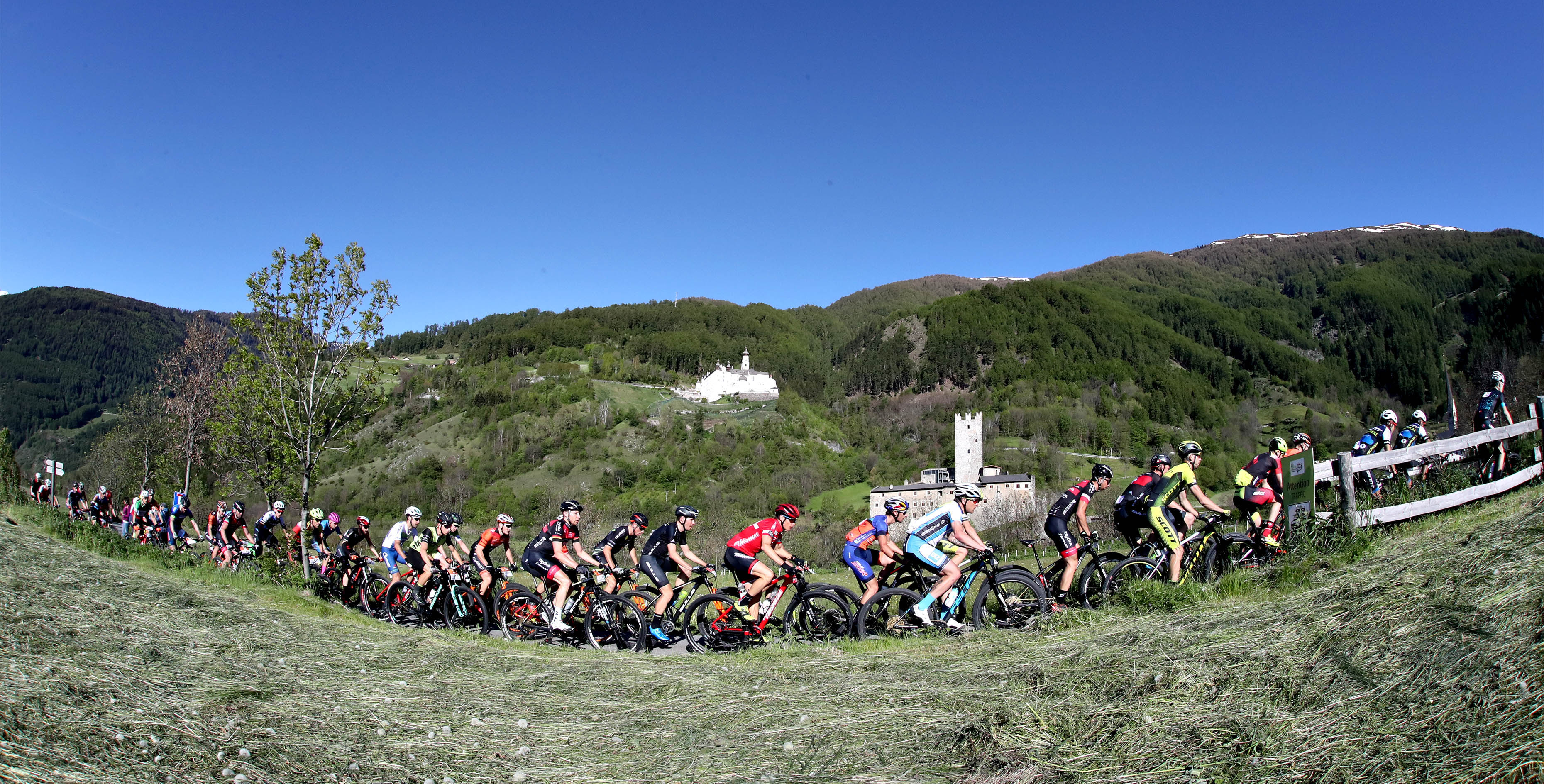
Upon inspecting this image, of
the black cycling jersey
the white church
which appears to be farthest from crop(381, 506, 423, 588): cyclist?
the white church

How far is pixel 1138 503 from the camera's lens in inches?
339

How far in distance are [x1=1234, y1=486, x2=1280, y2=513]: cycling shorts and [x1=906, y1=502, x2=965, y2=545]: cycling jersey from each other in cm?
346

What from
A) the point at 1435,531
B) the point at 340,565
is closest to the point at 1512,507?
the point at 1435,531

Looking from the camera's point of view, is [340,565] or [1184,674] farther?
[340,565]

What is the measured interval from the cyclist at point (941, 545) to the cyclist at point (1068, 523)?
85 cm

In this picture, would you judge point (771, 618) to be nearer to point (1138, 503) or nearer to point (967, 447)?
point (1138, 503)

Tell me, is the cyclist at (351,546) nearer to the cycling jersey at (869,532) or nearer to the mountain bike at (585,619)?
the mountain bike at (585,619)

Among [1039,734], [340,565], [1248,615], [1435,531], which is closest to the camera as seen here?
[1039,734]

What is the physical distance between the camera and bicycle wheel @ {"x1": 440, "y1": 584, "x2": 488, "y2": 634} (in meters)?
10.3

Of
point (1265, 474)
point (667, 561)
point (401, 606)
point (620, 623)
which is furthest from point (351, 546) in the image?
point (1265, 474)

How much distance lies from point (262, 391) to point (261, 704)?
11715 mm

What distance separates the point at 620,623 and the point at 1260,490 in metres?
7.50

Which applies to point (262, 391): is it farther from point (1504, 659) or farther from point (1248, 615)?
point (1504, 659)

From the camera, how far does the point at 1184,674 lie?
16.7 ft
